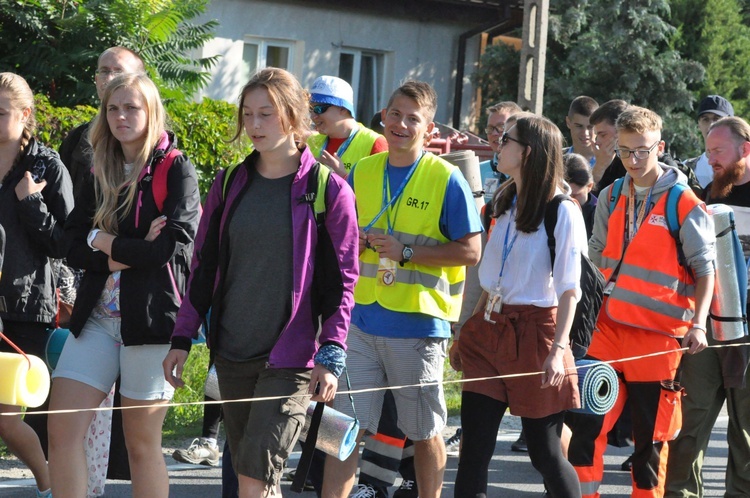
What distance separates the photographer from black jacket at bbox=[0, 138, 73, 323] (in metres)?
5.45

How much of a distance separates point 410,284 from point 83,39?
322 inches

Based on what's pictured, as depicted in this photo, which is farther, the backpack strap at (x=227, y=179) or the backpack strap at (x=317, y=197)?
the backpack strap at (x=227, y=179)

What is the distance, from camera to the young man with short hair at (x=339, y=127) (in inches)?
256

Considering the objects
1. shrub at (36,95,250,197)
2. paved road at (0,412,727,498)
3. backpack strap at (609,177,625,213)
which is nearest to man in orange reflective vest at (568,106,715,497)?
backpack strap at (609,177,625,213)

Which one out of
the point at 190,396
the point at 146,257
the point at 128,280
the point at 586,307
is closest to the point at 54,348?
the point at 128,280

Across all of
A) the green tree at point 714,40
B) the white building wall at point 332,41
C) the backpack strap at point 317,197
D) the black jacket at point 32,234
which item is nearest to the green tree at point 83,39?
the white building wall at point 332,41

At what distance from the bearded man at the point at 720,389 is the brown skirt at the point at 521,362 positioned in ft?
4.17

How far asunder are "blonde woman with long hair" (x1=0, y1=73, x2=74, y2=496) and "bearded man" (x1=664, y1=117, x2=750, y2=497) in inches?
127

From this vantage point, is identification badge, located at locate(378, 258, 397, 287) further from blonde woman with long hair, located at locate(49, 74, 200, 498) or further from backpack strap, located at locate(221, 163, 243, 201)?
backpack strap, located at locate(221, 163, 243, 201)

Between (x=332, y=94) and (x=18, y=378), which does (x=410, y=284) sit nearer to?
(x=332, y=94)

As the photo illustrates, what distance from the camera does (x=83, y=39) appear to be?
12.5 m

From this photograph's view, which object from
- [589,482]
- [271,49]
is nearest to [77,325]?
[589,482]

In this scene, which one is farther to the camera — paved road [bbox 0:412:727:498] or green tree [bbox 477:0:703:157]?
green tree [bbox 477:0:703:157]

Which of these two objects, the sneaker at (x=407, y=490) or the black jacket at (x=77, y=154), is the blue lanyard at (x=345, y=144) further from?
the sneaker at (x=407, y=490)
